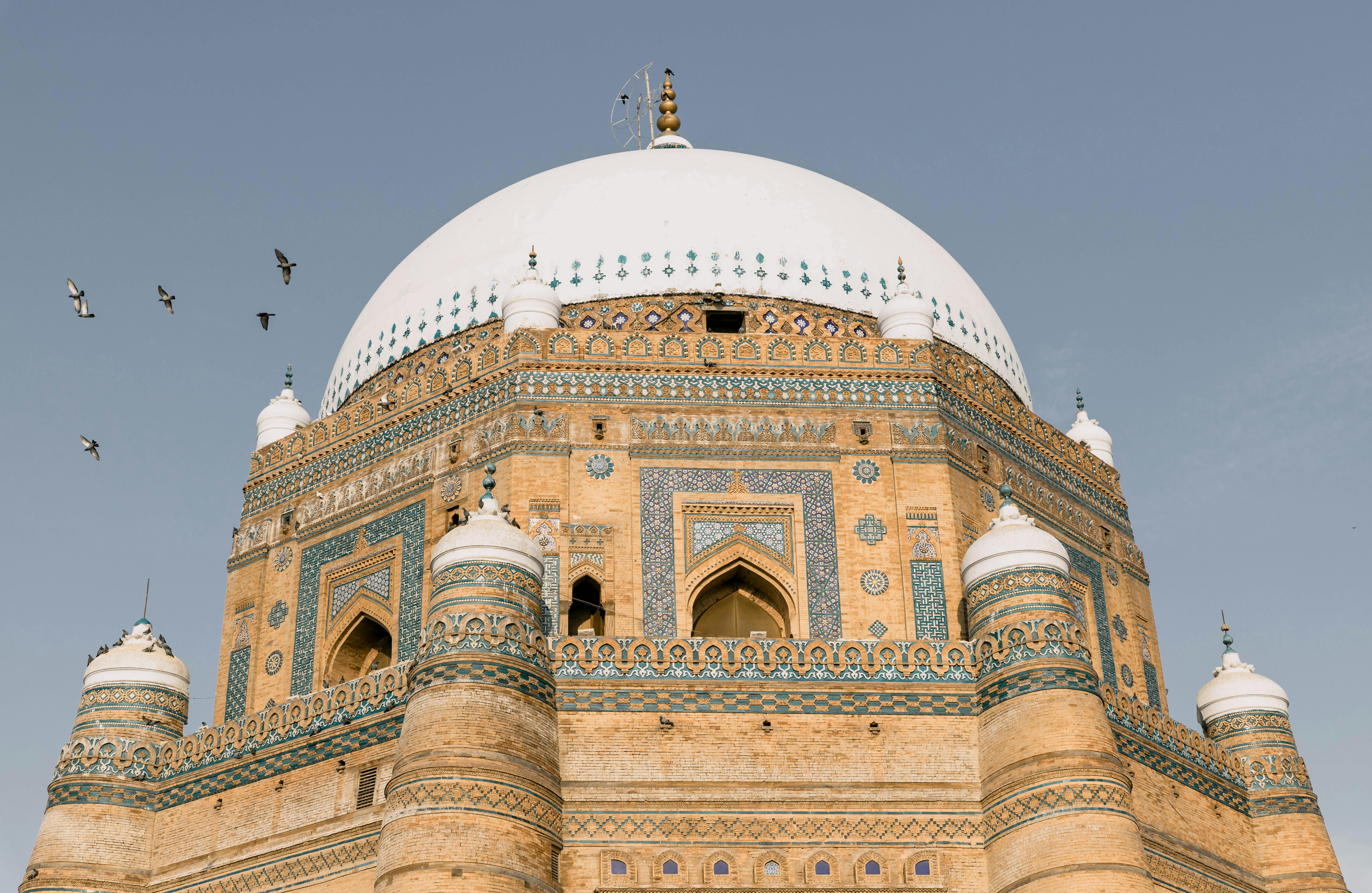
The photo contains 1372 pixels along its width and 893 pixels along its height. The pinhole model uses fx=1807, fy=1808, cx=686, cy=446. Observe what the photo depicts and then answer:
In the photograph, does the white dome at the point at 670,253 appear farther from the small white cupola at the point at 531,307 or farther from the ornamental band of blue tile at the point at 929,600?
the ornamental band of blue tile at the point at 929,600

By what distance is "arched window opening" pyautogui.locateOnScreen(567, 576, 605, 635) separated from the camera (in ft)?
37.9

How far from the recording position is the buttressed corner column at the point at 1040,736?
969cm

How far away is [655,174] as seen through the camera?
1442 centimetres

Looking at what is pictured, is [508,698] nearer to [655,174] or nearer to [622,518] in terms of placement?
[622,518]

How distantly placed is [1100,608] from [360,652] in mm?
5331

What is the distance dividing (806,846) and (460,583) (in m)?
2.46

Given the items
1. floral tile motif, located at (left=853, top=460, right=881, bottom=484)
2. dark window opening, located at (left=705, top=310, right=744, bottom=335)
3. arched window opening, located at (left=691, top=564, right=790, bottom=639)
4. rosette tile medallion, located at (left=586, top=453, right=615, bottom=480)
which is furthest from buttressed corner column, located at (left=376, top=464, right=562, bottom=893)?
dark window opening, located at (left=705, top=310, right=744, bottom=335)

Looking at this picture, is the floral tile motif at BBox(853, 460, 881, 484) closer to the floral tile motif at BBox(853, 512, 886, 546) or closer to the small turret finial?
the floral tile motif at BBox(853, 512, 886, 546)

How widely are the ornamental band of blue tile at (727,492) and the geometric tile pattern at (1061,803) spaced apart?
5.66 feet

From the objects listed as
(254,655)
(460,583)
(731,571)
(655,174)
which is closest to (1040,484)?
(731,571)

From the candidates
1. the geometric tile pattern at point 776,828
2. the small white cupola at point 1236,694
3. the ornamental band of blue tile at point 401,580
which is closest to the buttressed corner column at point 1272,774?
the small white cupola at point 1236,694

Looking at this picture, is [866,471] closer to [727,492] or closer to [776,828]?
[727,492]

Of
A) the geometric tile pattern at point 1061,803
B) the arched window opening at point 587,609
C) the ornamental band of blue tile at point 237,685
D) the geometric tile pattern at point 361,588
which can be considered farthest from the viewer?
the ornamental band of blue tile at point 237,685

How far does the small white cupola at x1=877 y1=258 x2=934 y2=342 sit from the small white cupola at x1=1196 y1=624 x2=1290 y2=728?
10.5 ft
